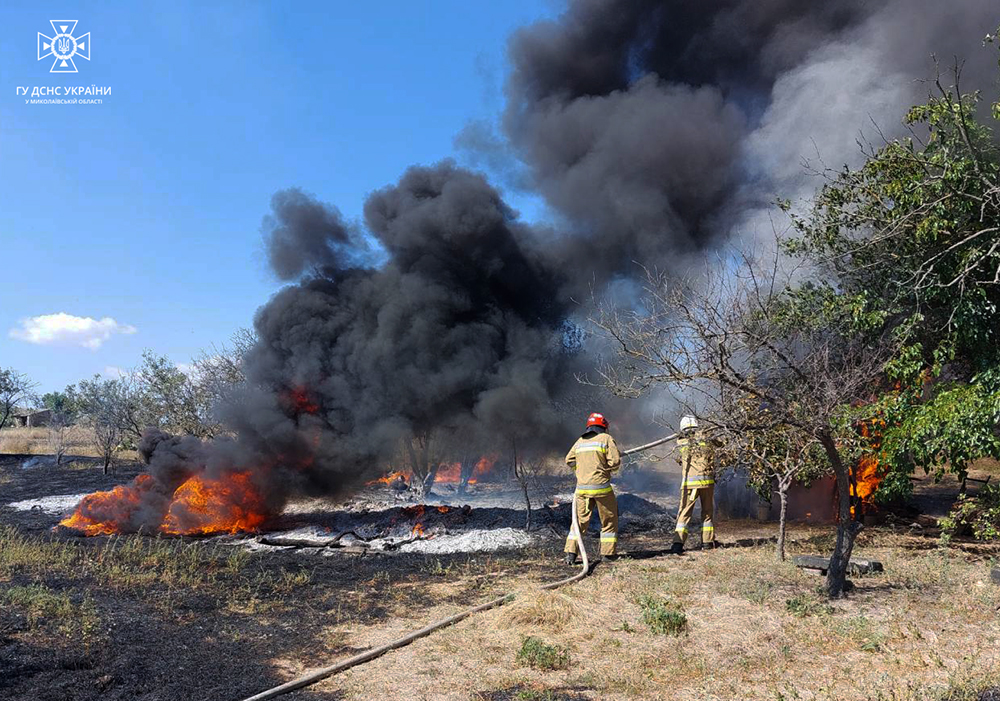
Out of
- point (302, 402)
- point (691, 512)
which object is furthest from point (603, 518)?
point (302, 402)

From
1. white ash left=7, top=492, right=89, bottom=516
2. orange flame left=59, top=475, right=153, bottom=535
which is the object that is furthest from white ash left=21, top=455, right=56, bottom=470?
orange flame left=59, top=475, right=153, bottom=535

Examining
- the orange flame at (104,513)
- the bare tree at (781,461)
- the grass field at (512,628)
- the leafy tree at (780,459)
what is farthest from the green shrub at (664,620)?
the orange flame at (104,513)

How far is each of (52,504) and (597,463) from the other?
47.0 feet

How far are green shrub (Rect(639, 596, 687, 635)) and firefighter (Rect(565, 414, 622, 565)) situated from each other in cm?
264

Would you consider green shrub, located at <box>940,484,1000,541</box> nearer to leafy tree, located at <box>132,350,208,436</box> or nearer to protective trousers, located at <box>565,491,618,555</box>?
protective trousers, located at <box>565,491,618,555</box>

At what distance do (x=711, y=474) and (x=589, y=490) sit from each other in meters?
2.12

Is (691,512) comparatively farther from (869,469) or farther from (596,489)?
(869,469)

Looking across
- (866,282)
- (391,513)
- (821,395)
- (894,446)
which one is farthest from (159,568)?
(866,282)

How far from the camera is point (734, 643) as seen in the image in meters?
5.59

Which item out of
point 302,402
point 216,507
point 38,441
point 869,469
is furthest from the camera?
point 38,441

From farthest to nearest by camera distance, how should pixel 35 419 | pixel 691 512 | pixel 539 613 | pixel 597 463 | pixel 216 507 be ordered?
pixel 35 419 < pixel 216 507 < pixel 691 512 < pixel 597 463 < pixel 539 613

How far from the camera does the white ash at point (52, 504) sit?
15180 millimetres

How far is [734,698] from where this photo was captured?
14.8 feet

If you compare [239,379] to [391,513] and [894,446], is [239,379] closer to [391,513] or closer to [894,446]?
[391,513]
